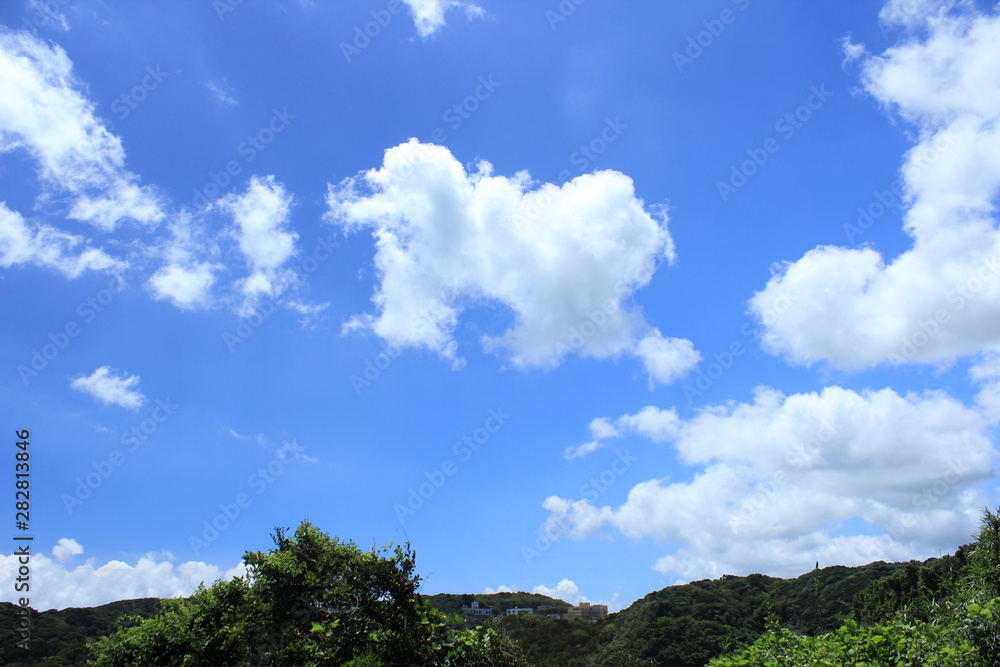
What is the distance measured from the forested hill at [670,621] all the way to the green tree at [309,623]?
170 ft

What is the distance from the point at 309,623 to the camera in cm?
1128

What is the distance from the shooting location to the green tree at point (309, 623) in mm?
10273

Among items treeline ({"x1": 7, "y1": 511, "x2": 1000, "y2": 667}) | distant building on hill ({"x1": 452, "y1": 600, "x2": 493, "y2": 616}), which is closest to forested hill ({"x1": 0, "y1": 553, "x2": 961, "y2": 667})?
distant building on hill ({"x1": 452, "y1": 600, "x2": 493, "y2": 616})

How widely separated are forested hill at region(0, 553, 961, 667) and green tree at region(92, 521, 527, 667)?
51.7m

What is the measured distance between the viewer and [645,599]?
99625mm

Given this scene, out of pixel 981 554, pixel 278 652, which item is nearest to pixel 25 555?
pixel 278 652

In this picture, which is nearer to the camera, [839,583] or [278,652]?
[278,652]

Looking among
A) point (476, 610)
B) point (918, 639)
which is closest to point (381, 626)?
point (918, 639)

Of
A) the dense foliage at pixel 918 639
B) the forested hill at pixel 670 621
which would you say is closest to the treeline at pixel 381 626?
the dense foliage at pixel 918 639

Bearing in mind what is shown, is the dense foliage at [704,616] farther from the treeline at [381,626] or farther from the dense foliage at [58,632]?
the treeline at [381,626]

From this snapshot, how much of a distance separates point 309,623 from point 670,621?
82874mm

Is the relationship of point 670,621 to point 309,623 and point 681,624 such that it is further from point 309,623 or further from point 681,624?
point 309,623

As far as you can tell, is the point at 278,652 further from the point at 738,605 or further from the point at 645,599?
the point at 645,599

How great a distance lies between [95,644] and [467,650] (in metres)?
7.42
